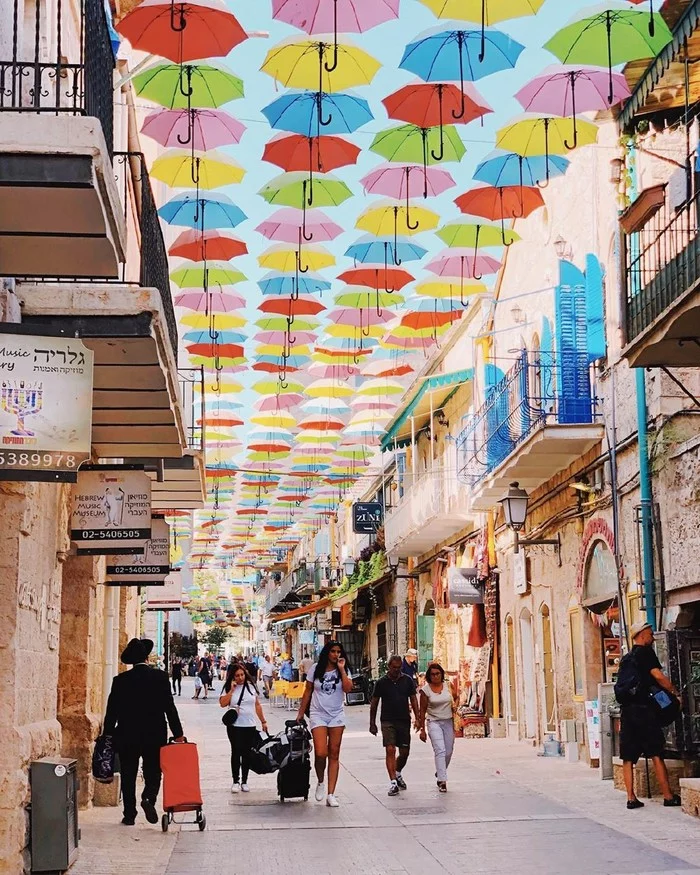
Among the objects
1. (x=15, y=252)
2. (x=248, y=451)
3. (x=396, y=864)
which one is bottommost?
(x=396, y=864)

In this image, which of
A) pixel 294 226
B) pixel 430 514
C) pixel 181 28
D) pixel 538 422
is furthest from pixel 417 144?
pixel 430 514

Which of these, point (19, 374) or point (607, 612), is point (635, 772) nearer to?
point (607, 612)

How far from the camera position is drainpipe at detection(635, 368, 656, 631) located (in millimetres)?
14305

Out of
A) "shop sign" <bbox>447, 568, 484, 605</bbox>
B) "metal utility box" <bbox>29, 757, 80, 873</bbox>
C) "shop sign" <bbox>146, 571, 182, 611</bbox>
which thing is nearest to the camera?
"metal utility box" <bbox>29, 757, 80, 873</bbox>

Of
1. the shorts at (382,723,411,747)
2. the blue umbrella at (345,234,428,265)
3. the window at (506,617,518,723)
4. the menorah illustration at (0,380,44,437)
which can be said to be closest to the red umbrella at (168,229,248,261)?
the blue umbrella at (345,234,428,265)

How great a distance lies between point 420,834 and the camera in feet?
35.0

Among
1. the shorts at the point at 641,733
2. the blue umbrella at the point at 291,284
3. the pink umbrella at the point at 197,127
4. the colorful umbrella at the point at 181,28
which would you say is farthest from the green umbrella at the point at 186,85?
the shorts at the point at 641,733

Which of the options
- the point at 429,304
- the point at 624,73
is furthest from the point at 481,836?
the point at 429,304

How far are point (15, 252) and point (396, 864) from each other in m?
5.27

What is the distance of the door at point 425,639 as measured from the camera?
97.0 feet

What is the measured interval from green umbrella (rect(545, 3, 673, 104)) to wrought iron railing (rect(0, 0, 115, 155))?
473 cm

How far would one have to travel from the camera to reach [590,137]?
13.8m

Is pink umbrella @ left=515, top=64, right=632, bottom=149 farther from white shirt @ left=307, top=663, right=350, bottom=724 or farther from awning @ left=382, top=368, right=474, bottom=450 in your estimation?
awning @ left=382, top=368, right=474, bottom=450

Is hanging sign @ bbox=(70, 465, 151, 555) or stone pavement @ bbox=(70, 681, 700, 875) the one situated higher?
hanging sign @ bbox=(70, 465, 151, 555)
